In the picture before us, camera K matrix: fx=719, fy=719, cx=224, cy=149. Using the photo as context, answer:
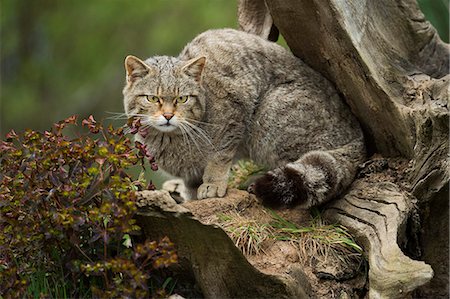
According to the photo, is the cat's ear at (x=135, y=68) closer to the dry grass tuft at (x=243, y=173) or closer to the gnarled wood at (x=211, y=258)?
the dry grass tuft at (x=243, y=173)

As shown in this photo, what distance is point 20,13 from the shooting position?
11305mm

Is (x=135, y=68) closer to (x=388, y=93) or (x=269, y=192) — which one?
(x=269, y=192)

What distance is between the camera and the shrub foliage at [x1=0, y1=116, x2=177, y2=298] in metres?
3.31

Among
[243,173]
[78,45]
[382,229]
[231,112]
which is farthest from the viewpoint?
[78,45]

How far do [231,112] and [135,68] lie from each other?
2.25ft

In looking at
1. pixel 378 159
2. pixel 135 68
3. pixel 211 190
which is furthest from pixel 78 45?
pixel 378 159

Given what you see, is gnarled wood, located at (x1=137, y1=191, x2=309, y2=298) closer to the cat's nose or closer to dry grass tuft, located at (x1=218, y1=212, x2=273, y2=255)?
dry grass tuft, located at (x1=218, y1=212, x2=273, y2=255)

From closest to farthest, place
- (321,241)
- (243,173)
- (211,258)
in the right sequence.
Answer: (211,258)
(321,241)
(243,173)

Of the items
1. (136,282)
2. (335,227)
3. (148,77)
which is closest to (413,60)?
(335,227)

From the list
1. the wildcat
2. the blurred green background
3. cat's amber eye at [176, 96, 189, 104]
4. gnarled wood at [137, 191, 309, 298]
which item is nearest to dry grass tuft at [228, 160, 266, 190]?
the wildcat

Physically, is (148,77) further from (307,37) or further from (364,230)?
(364,230)

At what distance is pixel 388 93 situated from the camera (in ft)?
14.3

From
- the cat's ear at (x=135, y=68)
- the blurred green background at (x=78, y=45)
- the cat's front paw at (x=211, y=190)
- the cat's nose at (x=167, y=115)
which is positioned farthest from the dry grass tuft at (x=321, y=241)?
the blurred green background at (x=78, y=45)

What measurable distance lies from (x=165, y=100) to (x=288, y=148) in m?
0.86
